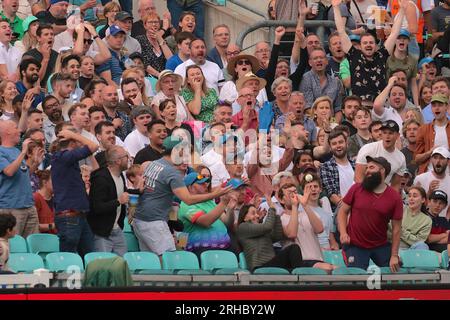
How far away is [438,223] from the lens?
16828 millimetres

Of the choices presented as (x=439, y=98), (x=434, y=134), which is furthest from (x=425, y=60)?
Answer: (x=434, y=134)

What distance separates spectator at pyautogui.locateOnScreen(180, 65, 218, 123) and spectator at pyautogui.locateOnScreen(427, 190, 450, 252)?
2.82 metres

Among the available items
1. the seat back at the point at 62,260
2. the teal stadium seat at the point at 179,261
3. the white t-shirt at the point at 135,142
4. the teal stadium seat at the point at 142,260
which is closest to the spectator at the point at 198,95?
the white t-shirt at the point at 135,142

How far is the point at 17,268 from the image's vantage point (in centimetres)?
1340

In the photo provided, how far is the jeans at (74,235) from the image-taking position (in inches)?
580

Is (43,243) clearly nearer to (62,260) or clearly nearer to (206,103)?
(62,260)

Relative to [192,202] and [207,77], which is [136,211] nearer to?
[192,202]

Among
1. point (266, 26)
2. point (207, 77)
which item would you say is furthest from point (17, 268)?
point (266, 26)

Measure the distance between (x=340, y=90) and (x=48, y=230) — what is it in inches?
220

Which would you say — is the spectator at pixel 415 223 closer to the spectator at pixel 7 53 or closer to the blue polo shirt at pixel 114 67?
the blue polo shirt at pixel 114 67

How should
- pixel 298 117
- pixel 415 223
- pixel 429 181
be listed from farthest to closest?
pixel 298 117 → pixel 429 181 → pixel 415 223

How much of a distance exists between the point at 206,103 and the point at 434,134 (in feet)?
8.85

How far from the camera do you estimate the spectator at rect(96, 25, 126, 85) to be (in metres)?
19.2

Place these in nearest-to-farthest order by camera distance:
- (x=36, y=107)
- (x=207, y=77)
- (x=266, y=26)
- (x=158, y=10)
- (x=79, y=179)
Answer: (x=79, y=179), (x=36, y=107), (x=207, y=77), (x=266, y=26), (x=158, y=10)
